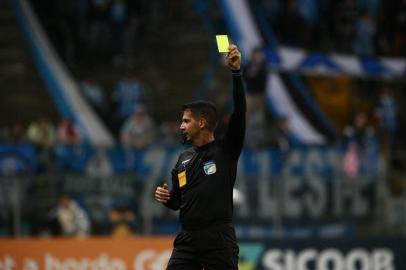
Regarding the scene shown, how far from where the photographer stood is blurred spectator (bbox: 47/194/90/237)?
1802 centimetres

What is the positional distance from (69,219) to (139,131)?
155 inches

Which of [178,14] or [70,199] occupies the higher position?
[178,14]

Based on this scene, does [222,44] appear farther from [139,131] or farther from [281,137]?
[139,131]

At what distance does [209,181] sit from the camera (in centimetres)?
940

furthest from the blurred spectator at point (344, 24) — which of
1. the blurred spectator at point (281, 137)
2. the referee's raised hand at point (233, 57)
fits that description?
the referee's raised hand at point (233, 57)

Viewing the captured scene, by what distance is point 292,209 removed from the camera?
18.2 metres

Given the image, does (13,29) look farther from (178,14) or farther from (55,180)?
(55,180)

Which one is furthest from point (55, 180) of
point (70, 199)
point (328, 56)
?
point (328, 56)

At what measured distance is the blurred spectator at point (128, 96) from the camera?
23.7 metres

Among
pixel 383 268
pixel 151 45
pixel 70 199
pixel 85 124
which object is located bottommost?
pixel 383 268

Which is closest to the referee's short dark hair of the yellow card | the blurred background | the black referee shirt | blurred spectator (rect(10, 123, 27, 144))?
the black referee shirt

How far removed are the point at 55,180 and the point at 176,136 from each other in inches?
166

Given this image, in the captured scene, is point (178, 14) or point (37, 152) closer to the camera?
point (37, 152)

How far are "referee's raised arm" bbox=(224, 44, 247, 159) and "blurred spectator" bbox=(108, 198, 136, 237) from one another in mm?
8401
